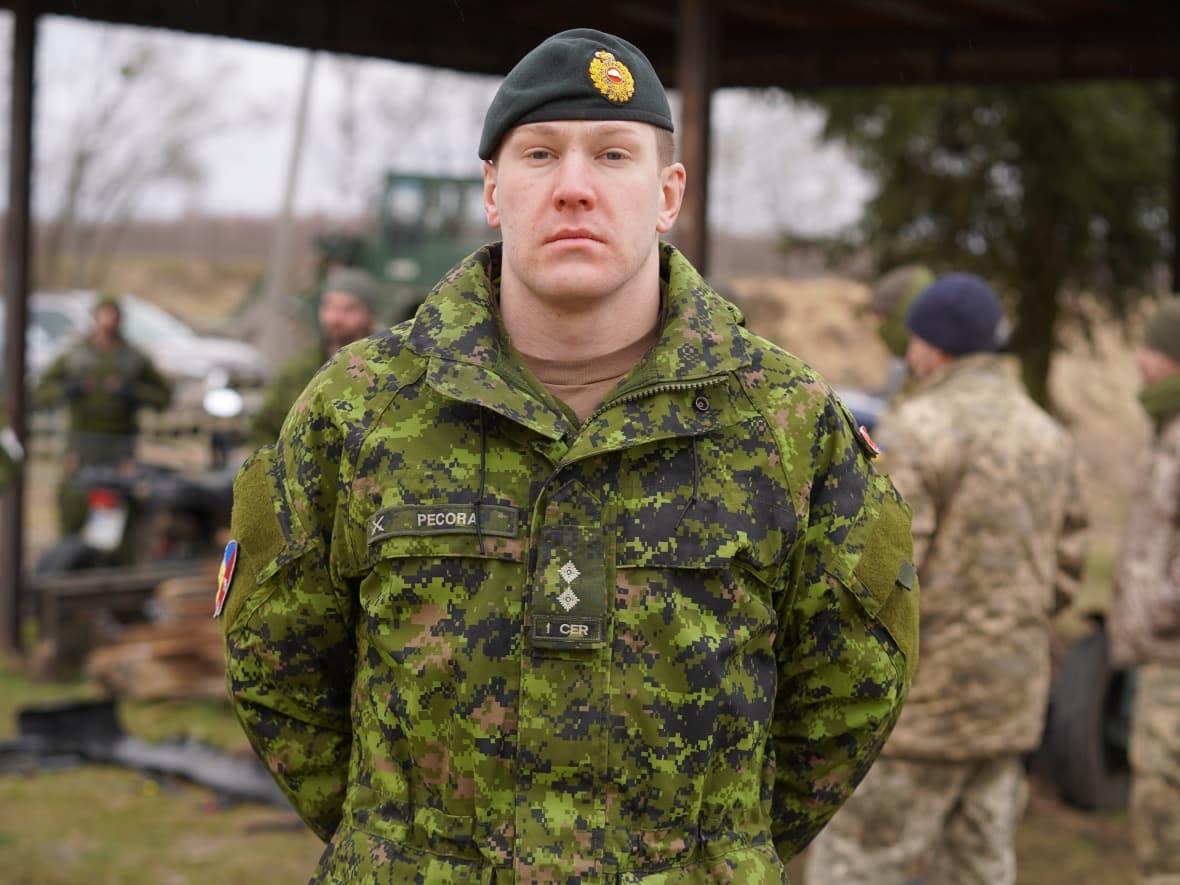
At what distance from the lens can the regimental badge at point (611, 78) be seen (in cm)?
211

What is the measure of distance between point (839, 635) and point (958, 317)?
2.17m

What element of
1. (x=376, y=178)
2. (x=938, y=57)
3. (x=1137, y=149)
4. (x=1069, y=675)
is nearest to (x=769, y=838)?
(x=1069, y=675)

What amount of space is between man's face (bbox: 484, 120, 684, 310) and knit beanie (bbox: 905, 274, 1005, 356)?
232 centimetres

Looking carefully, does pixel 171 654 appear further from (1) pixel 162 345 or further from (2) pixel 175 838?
(1) pixel 162 345

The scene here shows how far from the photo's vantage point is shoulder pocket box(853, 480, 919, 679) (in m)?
2.30

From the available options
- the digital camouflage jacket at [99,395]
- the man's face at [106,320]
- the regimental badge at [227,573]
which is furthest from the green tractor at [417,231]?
the regimental badge at [227,573]

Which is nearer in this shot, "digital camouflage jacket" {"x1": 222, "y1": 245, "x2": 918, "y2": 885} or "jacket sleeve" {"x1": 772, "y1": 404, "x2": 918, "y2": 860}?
"digital camouflage jacket" {"x1": 222, "y1": 245, "x2": 918, "y2": 885}

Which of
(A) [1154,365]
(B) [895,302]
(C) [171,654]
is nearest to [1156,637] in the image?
(A) [1154,365]

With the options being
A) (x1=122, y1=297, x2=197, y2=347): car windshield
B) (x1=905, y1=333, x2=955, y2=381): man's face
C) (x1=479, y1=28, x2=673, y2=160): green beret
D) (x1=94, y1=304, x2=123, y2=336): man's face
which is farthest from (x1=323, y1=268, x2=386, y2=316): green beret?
(x1=122, y1=297, x2=197, y2=347): car windshield

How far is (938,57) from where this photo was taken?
27.0 ft

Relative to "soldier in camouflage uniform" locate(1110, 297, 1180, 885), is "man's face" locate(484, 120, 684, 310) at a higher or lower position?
higher

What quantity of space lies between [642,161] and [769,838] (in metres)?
0.98

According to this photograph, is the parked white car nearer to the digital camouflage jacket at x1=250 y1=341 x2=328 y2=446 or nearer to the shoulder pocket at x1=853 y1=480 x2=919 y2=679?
the digital camouflage jacket at x1=250 y1=341 x2=328 y2=446

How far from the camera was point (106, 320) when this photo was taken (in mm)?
9750
